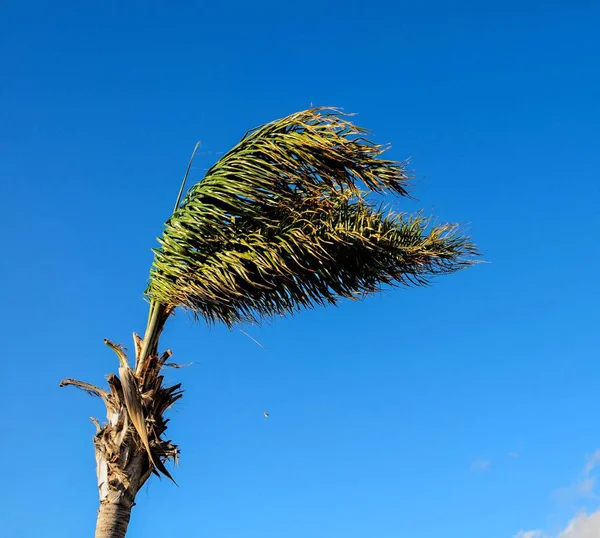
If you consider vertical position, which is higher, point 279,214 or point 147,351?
point 279,214

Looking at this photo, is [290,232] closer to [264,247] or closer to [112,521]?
[264,247]

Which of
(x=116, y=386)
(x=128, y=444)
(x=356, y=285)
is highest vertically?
(x=356, y=285)

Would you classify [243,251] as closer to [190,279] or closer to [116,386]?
[190,279]

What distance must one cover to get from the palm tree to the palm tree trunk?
0.05m

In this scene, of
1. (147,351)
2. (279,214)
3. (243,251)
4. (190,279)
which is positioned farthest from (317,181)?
(147,351)

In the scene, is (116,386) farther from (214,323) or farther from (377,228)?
(377,228)

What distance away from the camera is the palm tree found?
7.96 metres

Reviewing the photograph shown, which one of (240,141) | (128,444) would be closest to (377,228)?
(240,141)

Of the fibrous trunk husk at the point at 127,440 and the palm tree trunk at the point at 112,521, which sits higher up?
the fibrous trunk husk at the point at 127,440

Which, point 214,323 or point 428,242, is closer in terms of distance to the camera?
point 428,242

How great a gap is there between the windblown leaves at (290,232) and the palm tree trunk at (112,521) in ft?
6.95

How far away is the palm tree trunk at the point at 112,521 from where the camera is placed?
7645 mm

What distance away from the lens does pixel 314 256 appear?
8.04m

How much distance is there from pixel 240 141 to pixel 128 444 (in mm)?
3403
